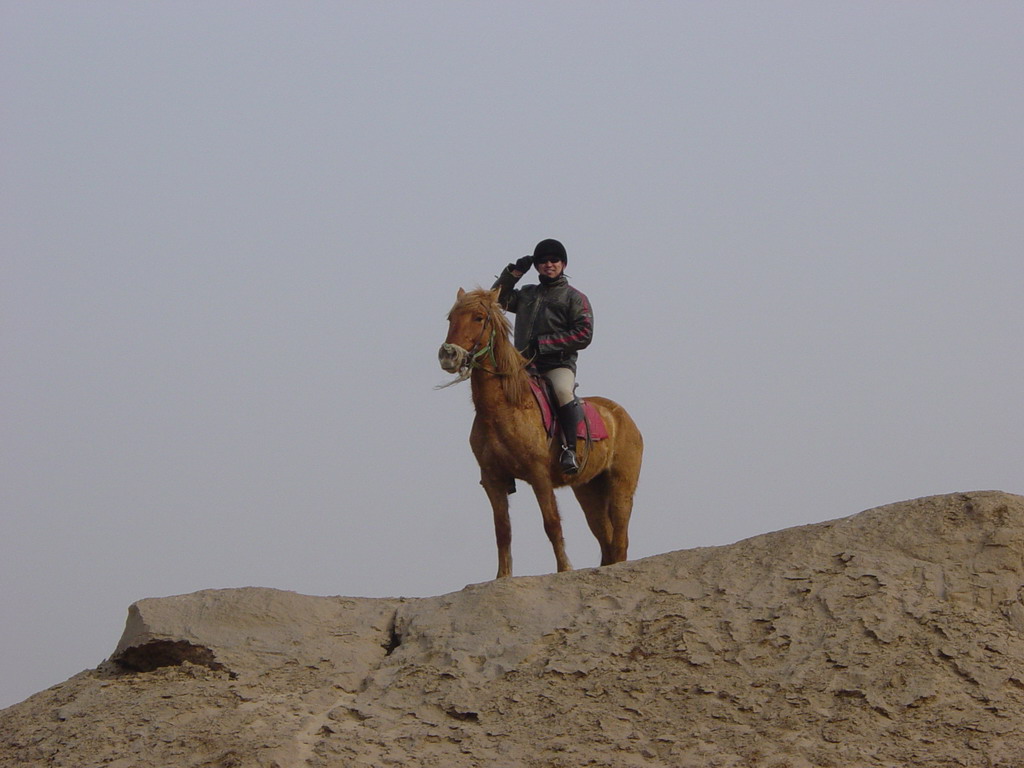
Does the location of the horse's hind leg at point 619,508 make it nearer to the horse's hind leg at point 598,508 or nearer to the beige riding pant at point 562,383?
the horse's hind leg at point 598,508

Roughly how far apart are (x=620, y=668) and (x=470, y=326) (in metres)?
3.04

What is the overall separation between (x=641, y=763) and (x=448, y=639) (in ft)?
5.72

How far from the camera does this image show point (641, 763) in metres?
6.52

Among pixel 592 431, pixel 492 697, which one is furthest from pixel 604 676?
pixel 592 431

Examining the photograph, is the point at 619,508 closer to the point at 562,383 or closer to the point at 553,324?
the point at 562,383

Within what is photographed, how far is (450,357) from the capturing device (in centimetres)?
895

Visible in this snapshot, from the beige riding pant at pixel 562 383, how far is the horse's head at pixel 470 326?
749 mm

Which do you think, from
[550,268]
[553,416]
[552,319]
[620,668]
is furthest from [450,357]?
[620,668]

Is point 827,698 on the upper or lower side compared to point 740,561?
lower

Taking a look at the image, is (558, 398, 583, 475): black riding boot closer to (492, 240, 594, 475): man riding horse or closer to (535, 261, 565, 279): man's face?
(492, 240, 594, 475): man riding horse

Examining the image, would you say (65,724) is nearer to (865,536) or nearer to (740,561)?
(740,561)

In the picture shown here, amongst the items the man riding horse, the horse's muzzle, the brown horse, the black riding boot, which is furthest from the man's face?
the horse's muzzle

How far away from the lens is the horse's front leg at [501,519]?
925cm

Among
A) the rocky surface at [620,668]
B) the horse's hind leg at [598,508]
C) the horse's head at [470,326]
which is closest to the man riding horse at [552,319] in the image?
the horse's head at [470,326]
